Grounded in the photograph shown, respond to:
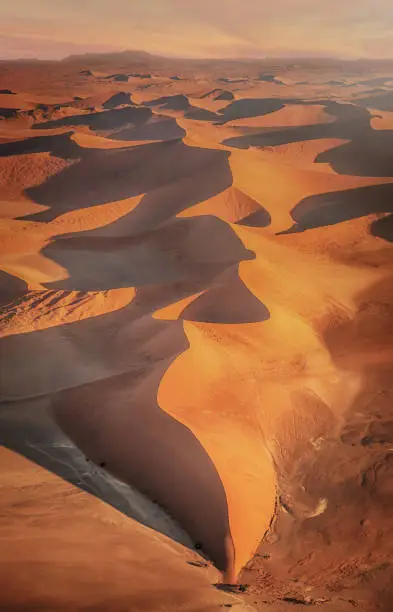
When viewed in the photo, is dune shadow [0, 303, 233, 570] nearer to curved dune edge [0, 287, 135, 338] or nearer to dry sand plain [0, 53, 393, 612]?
dry sand plain [0, 53, 393, 612]

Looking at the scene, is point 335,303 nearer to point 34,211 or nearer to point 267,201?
point 267,201

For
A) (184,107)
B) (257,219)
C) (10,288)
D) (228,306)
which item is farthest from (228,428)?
(184,107)

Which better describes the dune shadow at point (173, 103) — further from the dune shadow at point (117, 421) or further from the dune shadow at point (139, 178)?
the dune shadow at point (117, 421)

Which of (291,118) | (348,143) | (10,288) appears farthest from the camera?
(291,118)

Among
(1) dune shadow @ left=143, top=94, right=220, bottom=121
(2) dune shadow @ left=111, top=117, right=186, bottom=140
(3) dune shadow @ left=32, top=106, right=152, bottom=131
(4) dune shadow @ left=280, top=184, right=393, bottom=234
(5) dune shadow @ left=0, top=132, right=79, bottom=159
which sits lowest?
(4) dune shadow @ left=280, top=184, right=393, bottom=234

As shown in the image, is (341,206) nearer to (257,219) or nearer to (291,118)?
(257,219)

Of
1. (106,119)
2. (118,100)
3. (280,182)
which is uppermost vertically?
(118,100)

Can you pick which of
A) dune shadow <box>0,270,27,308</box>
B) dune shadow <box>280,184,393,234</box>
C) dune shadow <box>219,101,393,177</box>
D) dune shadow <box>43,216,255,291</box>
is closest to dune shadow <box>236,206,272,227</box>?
dune shadow <box>280,184,393,234</box>
